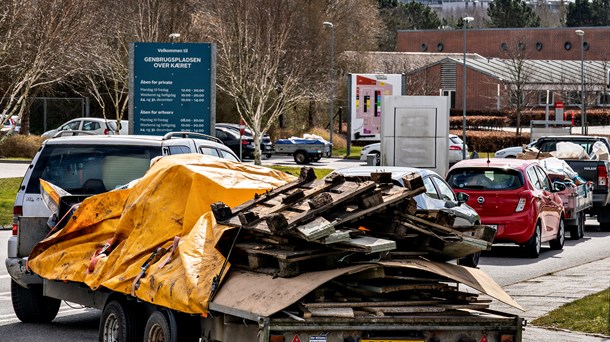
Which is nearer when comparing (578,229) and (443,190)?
(443,190)

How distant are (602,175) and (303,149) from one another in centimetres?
2717

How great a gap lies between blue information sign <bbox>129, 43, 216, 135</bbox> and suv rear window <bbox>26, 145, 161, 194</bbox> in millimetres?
15920

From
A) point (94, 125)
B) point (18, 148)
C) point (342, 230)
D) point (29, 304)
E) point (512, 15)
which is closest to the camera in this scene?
point (342, 230)

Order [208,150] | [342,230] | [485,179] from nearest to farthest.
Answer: [342,230] → [208,150] → [485,179]

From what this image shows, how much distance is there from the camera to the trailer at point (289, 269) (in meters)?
7.64

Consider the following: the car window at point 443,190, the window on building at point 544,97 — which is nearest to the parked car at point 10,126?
the car window at point 443,190

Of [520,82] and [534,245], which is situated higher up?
[520,82]

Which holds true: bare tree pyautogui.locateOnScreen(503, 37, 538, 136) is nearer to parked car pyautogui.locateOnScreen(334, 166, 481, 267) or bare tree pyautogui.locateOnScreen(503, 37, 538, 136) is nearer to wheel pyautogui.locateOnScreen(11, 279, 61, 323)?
parked car pyautogui.locateOnScreen(334, 166, 481, 267)

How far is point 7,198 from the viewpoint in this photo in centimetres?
2972

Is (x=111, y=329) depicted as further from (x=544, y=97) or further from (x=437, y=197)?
(x=544, y=97)

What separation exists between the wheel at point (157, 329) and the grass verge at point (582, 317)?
4.46m

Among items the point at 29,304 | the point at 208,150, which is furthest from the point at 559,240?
the point at 29,304

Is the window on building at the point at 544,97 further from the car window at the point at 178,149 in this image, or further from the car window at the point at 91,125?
the car window at the point at 178,149

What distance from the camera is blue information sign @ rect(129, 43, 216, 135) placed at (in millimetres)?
28856
